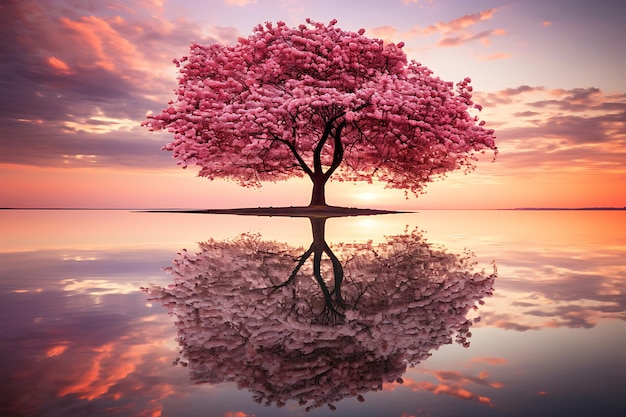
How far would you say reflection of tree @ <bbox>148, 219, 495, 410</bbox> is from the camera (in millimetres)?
5020

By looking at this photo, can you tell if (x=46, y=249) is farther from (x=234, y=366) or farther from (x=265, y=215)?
Result: (x=265, y=215)

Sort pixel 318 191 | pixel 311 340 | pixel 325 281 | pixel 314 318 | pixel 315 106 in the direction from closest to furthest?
pixel 311 340, pixel 314 318, pixel 325 281, pixel 315 106, pixel 318 191

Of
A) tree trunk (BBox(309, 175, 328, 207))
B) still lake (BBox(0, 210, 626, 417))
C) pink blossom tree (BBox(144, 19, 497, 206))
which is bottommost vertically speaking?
still lake (BBox(0, 210, 626, 417))

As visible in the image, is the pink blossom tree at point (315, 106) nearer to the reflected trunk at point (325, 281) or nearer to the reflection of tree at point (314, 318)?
the reflected trunk at point (325, 281)

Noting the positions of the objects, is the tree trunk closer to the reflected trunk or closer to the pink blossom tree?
the pink blossom tree

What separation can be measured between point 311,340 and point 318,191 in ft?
116

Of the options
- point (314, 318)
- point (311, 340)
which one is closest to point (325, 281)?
point (314, 318)

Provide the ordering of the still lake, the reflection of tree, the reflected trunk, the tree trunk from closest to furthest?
the still lake → the reflection of tree → the reflected trunk → the tree trunk

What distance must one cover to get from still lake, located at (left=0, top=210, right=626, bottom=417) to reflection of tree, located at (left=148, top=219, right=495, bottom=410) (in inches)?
1.2

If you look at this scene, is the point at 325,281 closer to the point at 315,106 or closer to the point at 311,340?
the point at 311,340

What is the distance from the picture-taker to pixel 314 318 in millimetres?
7418

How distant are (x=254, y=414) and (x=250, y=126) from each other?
28.9 meters

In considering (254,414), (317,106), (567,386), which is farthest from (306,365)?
(317,106)

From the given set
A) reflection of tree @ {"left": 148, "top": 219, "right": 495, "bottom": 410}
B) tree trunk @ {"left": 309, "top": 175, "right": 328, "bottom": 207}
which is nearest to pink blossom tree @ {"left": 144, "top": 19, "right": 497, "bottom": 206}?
tree trunk @ {"left": 309, "top": 175, "right": 328, "bottom": 207}
